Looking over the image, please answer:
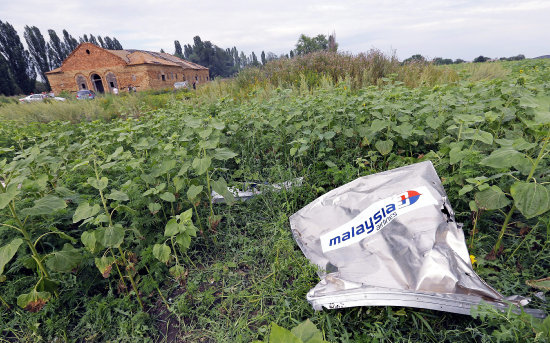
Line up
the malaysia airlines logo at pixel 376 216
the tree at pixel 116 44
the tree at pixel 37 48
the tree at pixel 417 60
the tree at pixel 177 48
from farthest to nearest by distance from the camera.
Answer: the tree at pixel 177 48, the tree at pixel 116 44, the tree at pixel 37 48, the tree at pixel 417 60, the malaysia airlines logo at pixel 376 216

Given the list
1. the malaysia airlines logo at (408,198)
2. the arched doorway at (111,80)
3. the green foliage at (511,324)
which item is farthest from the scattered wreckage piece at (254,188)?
the arched doorway at (111,80)

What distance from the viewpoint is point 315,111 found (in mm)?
2979

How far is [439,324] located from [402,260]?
323 millimetres

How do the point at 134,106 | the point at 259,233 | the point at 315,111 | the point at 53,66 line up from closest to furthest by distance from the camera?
the point at 259,233 → the point at 315,111 → the point at 134,106 → the point at 53,66

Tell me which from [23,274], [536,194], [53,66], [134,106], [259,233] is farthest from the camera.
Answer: [53,66]

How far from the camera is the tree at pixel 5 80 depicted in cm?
3002

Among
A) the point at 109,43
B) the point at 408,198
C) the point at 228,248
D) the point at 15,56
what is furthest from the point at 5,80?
the point at 408,198

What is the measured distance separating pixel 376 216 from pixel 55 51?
52313mm

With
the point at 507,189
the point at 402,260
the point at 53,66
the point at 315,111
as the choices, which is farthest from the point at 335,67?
the point at 53,66

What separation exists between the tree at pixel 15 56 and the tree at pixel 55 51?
12.0ft

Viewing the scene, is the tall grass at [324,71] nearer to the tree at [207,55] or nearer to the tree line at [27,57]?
the tree line at [27,57]

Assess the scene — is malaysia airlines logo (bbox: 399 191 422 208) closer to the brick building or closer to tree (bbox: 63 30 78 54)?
the brick building

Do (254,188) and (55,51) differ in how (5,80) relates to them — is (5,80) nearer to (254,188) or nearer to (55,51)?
(55,51)

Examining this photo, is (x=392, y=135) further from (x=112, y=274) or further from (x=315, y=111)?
(x=112, y=274)
